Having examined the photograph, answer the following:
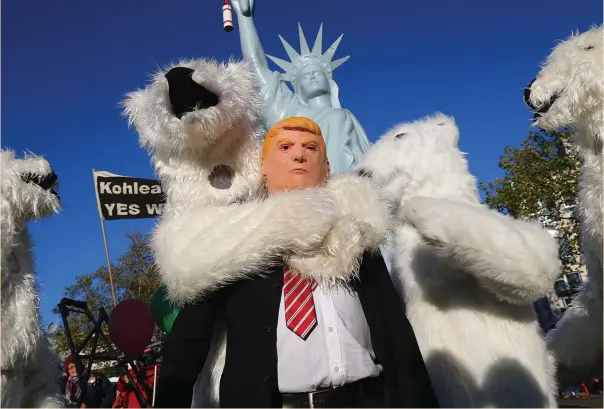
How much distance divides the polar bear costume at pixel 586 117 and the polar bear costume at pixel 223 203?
690 mm

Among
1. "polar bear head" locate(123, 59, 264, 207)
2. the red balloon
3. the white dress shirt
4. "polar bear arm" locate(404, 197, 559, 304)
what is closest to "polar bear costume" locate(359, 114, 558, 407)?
"polar bear arm" locate(404, 197, 559, 304)

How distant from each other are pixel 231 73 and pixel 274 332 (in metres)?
1.06

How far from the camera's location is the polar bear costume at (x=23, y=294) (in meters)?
2.14

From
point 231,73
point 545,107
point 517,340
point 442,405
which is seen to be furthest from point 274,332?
point 545,107

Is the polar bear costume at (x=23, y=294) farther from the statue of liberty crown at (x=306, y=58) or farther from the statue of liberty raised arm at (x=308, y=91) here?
the statue of liberty crown at (x=306, y=58)

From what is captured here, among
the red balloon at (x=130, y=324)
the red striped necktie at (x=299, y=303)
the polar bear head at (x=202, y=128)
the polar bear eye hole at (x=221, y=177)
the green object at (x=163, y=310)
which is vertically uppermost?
the polar bear head at (x=202, y=128)

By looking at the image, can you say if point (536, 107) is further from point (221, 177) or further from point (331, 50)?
point (331, 50)

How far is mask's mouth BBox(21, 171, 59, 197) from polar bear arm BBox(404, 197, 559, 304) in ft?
5.97

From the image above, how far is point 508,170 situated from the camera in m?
12.8

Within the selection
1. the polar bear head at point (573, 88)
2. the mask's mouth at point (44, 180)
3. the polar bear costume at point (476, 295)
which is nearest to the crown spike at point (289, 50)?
the mask's mouth at point (44, 180)

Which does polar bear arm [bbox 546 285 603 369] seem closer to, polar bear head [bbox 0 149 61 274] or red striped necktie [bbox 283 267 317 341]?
red striped necktie [bbox 283 267 317 341]

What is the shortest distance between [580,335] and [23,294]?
2.35m

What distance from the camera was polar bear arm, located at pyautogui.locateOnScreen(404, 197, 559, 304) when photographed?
1.69 m

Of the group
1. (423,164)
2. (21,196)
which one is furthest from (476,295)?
(21,196)
